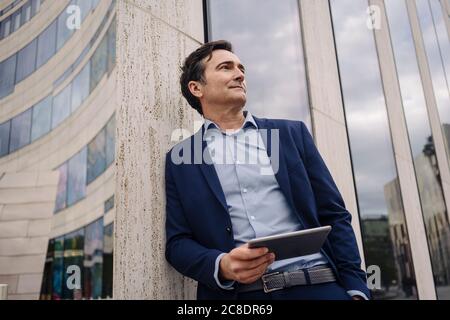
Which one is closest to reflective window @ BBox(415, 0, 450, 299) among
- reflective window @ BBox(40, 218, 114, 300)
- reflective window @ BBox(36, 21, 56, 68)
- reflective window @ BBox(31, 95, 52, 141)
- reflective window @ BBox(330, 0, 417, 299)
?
reflective window @ BBox(330, 0, 417, 299)

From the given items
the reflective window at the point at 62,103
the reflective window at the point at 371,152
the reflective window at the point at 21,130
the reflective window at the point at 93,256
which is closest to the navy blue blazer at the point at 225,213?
the reflective window at the point at 371,152

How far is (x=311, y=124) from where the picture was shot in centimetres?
309

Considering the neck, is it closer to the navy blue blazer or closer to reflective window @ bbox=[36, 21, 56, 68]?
the navy blue blazer

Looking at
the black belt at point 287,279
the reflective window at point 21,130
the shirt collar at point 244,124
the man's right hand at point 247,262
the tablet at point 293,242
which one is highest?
the reflective window at point 21,130

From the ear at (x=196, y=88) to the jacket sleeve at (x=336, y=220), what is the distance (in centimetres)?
56

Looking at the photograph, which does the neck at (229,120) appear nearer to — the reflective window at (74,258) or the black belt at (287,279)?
the black belt at (287,279)

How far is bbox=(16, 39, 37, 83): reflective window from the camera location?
26797 millimetres

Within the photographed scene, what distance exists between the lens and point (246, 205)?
1581 millimetres

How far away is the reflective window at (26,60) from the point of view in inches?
1055

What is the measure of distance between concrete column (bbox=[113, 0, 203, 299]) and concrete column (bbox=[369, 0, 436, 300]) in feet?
9.51

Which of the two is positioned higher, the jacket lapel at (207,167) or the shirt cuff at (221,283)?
the jacket lapel at (207,167)

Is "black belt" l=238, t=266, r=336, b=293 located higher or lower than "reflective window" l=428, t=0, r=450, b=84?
lower
